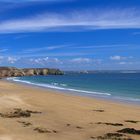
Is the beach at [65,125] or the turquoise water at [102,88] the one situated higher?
the beach at [65,125]

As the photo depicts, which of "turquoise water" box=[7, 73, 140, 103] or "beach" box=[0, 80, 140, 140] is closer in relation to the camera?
"beach" box=[0, 80, 140, 140]

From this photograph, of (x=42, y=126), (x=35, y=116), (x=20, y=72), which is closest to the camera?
(x=42, y=126)

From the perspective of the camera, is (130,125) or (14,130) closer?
(14,130)

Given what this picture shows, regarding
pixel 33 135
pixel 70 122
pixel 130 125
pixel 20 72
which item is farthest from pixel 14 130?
pixel 20 72

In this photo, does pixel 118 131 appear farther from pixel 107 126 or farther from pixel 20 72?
pixel 20 72

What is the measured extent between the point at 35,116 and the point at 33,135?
5.81 metres

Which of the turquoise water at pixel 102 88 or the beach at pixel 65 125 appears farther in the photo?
the turquoise water at pixel 102 88

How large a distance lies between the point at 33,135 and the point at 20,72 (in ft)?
514

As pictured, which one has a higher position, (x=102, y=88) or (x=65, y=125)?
(x=65, y=125)

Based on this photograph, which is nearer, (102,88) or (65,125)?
(65,125)

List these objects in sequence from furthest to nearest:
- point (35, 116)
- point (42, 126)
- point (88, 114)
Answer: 1. point (88, 114)
2. point (35, 116)
3. point (42, 126)

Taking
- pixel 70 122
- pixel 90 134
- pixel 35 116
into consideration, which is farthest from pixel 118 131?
pixel 35 116

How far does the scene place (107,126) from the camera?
746 inches

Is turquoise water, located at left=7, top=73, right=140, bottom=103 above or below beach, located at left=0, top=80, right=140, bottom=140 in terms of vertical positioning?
below
